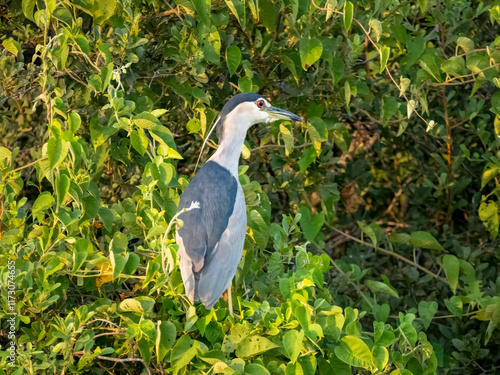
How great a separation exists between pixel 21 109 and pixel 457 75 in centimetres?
174

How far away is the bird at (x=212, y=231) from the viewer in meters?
1.86

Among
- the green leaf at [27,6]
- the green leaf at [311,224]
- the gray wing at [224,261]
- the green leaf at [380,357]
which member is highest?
the green leaf at [27,6]

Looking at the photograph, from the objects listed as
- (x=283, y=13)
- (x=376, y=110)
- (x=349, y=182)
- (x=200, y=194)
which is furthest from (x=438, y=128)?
(x=200, y=194)

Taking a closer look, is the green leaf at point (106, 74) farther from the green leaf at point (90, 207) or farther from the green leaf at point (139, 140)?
the green leaf at point (90, 207)

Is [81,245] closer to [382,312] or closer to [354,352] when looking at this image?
[354,352]

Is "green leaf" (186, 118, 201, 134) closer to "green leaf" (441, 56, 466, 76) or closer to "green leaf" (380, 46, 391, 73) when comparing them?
"green leaf" (380, 46, 391, 73)

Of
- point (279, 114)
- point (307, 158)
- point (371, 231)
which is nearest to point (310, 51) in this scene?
point (279, 114)

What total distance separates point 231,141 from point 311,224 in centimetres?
66

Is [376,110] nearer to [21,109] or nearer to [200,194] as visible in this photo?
[200,194]

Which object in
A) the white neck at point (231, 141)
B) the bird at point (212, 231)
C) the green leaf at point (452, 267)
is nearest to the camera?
the bird at point (212, 231)

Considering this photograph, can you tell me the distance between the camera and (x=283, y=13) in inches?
101

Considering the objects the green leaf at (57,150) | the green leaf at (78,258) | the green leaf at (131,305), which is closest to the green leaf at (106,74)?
the green leaf at (57,150)

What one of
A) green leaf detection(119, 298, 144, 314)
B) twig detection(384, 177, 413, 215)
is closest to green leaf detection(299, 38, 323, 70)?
green leaf detection(119, 298, 144, 314)

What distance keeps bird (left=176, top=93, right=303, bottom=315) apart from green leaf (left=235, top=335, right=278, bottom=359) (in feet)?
0.44
